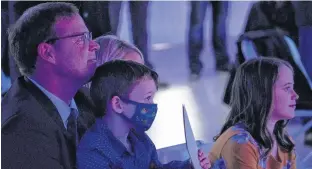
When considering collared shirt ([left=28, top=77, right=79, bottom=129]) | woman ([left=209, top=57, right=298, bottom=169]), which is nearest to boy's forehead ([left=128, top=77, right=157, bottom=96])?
collared shirt ([left=28, top=77, right=79, bottom=129])

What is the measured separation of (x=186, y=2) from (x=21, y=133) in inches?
31.1

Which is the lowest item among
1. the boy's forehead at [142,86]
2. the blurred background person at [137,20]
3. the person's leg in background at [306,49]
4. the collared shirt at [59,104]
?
the collared shirt at [59,104]

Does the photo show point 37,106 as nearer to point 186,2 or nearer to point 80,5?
point 80,5

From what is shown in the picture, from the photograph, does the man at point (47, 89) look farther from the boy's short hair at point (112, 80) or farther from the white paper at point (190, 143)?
the white paper at point (190, 143)

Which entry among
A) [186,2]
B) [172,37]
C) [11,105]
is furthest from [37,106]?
[186,2]

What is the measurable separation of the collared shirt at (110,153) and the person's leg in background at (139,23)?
1.15 ft

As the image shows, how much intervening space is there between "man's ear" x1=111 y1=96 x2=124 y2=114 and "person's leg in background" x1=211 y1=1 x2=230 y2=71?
0.43 metres

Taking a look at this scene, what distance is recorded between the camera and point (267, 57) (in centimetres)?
194

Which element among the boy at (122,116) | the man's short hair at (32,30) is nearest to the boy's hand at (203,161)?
the boy at (122,116)

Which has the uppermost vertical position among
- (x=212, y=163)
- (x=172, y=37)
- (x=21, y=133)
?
(x=172, y=37)

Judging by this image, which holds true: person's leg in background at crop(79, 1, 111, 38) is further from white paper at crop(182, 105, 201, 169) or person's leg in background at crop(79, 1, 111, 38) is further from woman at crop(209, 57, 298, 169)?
woman at crop(209, 57, 298, 169)

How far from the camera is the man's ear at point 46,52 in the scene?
174cm

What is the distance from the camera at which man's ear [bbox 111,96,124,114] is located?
174 cm

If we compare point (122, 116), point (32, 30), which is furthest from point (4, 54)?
point (122, 116)
